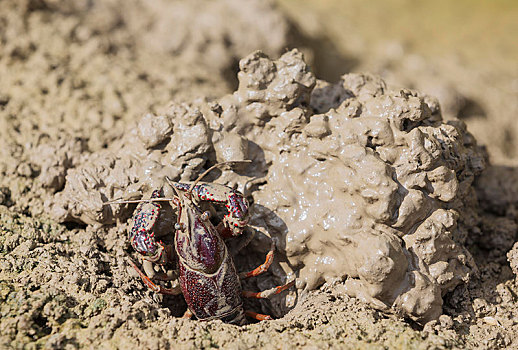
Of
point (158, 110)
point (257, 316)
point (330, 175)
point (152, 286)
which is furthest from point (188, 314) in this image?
point (158, 110)

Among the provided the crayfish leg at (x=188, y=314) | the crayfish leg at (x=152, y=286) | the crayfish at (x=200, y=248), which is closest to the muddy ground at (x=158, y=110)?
the crayfish leg at (x=152, y=286)

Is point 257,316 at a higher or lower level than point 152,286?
lower

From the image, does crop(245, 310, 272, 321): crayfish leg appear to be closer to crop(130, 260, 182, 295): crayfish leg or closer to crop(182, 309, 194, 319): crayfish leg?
crop(182, 309, 194, 319): crayfish leg

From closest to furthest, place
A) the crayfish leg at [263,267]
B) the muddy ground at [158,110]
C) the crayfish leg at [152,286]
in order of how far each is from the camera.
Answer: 1. the muddy ground at [158,110]
2. the crayfish leg at [152,286]
3. the crayfish leg at [263,267]

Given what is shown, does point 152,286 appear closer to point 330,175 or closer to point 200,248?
point 200,248

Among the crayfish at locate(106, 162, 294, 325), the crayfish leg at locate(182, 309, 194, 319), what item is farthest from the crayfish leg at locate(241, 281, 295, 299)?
the crayfish leg at locate(182, 309, 194, 319)

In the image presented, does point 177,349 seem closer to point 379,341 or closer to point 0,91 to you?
point 379,341

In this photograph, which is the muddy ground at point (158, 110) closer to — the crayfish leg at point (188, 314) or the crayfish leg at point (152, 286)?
the crayfish leg at point (152, 286)
